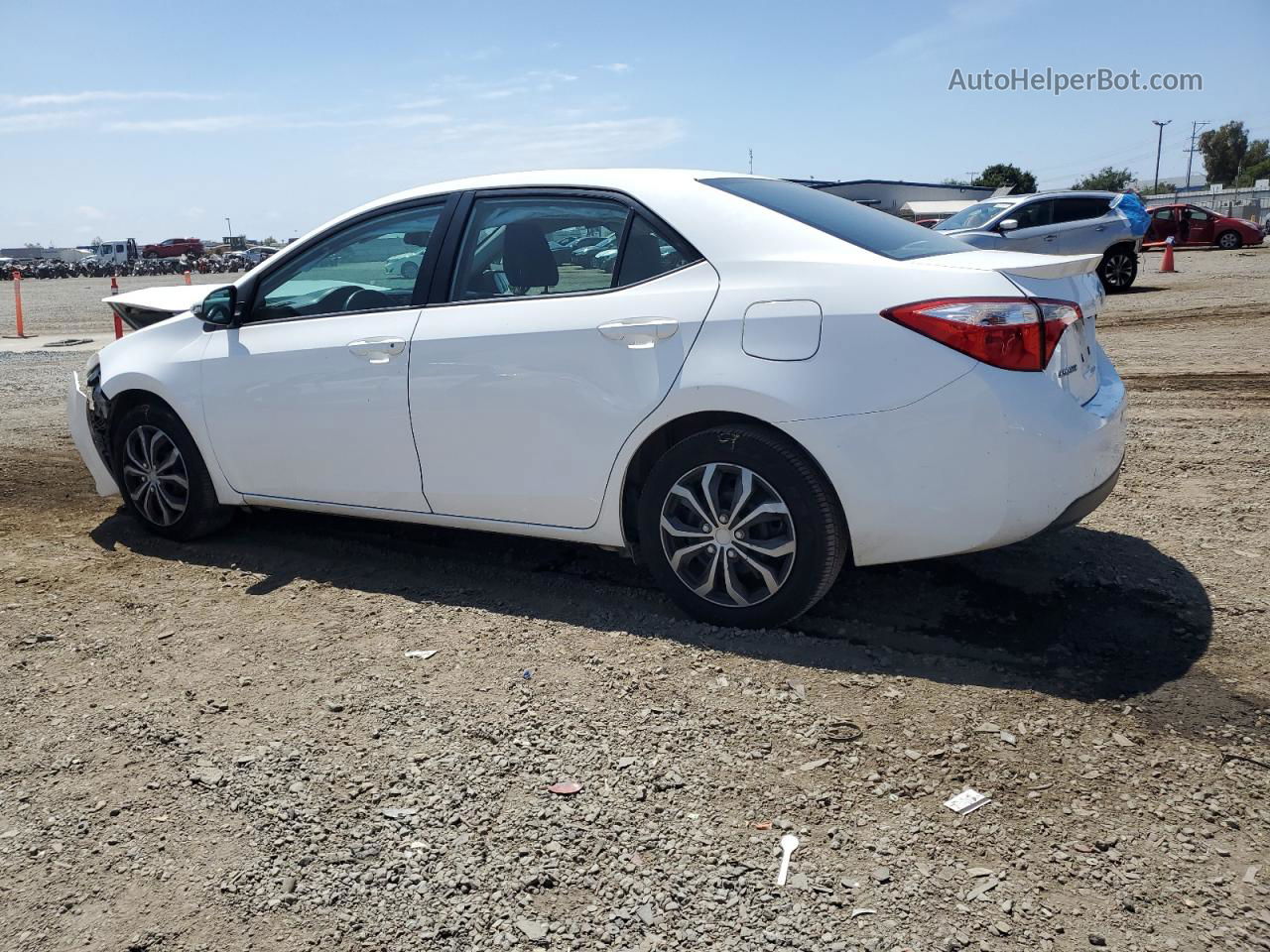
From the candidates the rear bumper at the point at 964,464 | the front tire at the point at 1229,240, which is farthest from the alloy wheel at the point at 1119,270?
the front tire at the point at 1229,240

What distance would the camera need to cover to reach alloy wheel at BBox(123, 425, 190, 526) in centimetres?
537

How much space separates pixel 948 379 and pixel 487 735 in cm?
186

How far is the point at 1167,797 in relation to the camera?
2842 millimetres

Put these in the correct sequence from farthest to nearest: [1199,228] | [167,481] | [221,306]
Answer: [1199,228]
[167,481]
[221,306]

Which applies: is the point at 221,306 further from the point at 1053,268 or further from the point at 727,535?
the point at 1053,268

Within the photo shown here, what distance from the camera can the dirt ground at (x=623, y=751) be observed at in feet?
8.21

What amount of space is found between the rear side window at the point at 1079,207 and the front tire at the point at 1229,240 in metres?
17.7

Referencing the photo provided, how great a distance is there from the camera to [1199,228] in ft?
107

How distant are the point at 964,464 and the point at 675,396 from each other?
1.03 metres

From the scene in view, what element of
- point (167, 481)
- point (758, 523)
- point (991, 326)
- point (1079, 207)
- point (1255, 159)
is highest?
point (1255, 159)

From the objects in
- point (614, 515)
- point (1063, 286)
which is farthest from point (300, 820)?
point (1063, 286)

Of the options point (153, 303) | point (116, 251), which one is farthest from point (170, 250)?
point (153, 303)

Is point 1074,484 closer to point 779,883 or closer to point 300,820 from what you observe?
point 779,883

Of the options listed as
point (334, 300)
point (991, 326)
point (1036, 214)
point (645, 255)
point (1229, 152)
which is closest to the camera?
point (991, 326)
